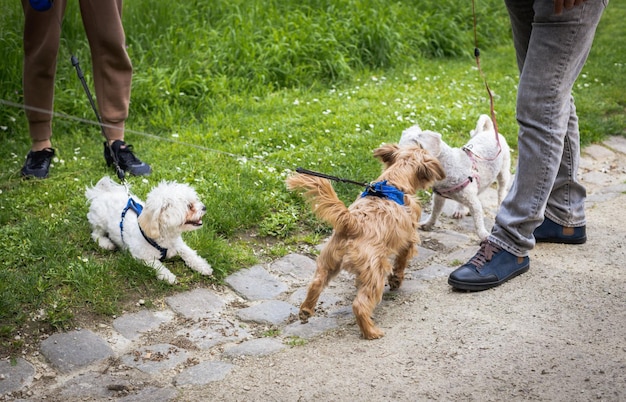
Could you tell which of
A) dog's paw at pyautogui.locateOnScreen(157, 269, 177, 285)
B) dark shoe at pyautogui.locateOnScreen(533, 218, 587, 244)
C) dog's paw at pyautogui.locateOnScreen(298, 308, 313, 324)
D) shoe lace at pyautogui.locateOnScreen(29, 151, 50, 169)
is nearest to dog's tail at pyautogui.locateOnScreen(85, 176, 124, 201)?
dog's paw at pyautogui.locateOnScreen(157, 269, 177, 285)

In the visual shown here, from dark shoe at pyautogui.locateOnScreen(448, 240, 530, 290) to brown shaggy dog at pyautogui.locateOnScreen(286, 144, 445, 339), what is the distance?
1.03 feet

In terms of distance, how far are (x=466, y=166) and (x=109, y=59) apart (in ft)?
9.22

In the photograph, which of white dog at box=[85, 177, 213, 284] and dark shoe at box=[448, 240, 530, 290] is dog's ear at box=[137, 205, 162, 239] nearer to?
white dog at box=[85, 177, 213, 284]

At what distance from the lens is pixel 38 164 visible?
5453mm

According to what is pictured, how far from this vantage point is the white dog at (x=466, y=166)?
15.3 ft

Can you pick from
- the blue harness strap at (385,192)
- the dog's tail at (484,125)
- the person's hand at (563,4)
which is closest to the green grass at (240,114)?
the dog's tail at (484,125)

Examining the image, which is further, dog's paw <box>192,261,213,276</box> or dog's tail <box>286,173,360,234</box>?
dog's paw <box>192,261,213,276</box>

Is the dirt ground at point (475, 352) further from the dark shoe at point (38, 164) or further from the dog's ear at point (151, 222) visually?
the dark shoe at point (38, 164)

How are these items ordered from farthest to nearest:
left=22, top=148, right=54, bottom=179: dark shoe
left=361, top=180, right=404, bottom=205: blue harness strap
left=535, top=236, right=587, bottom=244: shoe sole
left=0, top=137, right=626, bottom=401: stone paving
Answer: left=22, top=148, right=54, bottom=179: dark shoe → left=535, top=236, right=587, bottom=244: shoe sole → left=361, top=180, right=404, bottom=205: blue harness strap → left=0, top=137, right=626, bottom=401: stone paving

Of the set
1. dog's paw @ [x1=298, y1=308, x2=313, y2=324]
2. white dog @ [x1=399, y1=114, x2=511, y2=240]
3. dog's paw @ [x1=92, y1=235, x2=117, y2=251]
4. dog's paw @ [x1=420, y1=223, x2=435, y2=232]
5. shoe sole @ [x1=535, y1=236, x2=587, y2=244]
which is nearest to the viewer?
dog's paw @ [x1=298, y1=308, x2=313, y2=324]

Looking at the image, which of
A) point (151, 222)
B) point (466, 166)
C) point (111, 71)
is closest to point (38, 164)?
point (111, 71)

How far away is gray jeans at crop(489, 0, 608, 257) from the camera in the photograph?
3699mm

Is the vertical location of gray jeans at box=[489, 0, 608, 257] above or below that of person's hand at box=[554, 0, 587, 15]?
below

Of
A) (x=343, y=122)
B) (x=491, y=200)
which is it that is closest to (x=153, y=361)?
(x=491, y=200)
